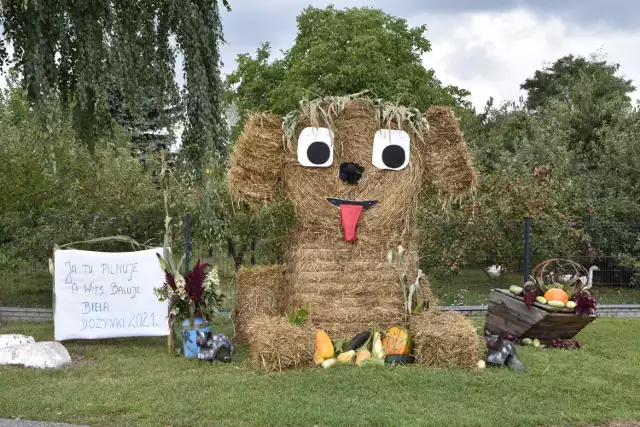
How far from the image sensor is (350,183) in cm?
719

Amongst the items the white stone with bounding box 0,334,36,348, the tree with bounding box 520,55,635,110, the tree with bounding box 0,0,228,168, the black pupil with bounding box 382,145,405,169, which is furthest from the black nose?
the tree with bounding box 520,55,635,110

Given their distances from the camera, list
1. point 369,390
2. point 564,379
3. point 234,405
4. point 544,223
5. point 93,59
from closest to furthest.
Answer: point 234,405
point 369,390
point 564,379
point 93,59
point 544,223

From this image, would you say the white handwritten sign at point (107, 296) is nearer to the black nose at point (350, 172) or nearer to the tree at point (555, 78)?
the black nose at point (350, 172)

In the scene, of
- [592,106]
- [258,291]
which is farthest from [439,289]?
[592,106]

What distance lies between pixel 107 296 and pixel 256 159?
7.57 ft

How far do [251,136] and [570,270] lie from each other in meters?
6.62

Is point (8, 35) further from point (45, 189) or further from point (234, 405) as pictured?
point (45, 189)

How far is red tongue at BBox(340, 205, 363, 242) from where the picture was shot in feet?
23.2

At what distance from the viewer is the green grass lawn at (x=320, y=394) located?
4953 millimetres

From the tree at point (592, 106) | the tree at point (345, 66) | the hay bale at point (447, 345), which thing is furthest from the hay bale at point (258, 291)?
the tree at point (345, 66)

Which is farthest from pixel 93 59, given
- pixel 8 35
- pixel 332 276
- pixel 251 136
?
pixel 332 276

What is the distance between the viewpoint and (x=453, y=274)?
11375 millimetres

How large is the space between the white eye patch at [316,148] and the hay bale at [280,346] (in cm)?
164

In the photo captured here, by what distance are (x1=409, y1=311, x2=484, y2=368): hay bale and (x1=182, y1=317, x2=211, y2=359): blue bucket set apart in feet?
7.04
